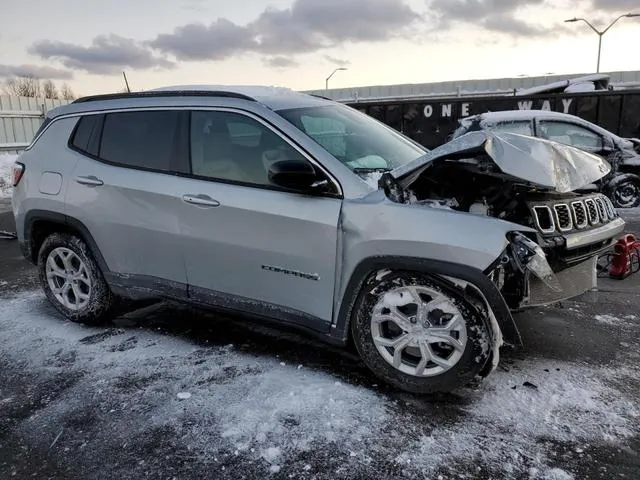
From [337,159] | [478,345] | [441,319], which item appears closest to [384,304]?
[441,319]

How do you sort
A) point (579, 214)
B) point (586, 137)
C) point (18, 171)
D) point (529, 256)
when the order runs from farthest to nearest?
point (586, 137), point (18, 171), point (579, 214), point (529, 256)

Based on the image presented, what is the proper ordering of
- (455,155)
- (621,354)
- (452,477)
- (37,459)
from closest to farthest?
(452,477)
(37,459)
(455,155)
(621,354)

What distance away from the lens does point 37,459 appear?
2523 millimetres

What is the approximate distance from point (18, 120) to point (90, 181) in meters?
17.6

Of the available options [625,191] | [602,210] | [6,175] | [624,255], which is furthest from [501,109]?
[6,175]

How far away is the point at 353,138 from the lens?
11.9ft

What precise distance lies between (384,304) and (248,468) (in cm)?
114

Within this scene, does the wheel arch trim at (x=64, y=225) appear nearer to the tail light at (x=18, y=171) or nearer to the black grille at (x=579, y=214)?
the tail light at (x=18, y=171)

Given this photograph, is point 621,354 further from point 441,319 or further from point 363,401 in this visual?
point 363,401

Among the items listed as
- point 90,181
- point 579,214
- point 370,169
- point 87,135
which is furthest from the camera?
point 87,135

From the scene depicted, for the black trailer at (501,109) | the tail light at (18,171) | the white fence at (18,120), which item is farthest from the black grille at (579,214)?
the white fence at (18,120)

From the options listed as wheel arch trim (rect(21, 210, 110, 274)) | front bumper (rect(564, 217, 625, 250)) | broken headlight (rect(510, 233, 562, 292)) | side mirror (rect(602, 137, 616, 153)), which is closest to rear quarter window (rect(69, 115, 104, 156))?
wheel arch trim (rect(21, 210, 110, 274))

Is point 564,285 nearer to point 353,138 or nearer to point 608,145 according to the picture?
point 353,138

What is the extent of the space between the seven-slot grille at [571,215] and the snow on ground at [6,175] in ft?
43.7
